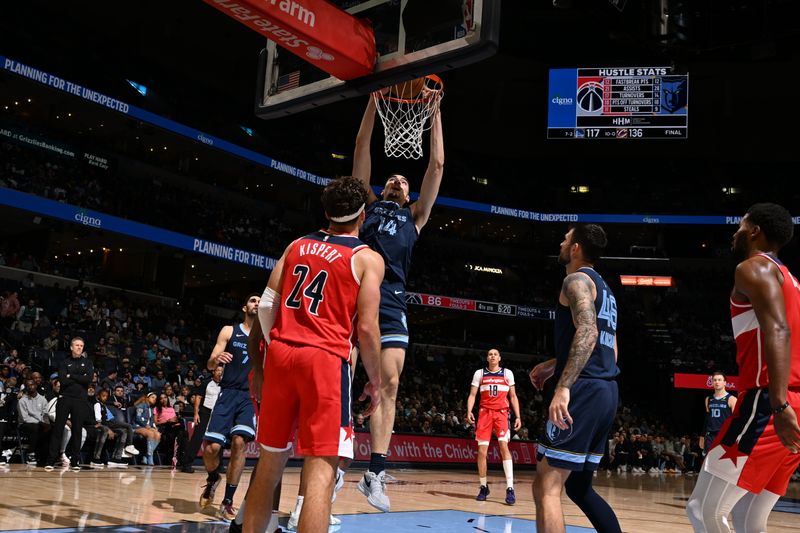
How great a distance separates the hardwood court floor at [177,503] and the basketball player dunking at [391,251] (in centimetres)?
149

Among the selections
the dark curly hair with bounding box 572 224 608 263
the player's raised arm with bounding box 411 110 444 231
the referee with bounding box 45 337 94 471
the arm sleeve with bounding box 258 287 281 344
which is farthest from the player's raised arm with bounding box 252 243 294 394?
the referee with bounding box 45 337 94 471

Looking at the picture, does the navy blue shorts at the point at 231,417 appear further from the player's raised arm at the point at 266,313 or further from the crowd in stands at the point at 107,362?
the crowd in stands at the point at 107,362

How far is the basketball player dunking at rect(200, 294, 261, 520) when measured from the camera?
7500mm

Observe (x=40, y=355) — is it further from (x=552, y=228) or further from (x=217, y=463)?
(x=552, y=228)

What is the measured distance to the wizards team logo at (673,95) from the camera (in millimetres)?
25156

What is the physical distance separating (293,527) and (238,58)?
29.4m

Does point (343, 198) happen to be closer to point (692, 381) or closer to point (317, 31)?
point (317, 31)

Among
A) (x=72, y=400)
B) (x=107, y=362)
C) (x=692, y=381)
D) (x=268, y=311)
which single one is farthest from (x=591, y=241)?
(x=692, y=381)

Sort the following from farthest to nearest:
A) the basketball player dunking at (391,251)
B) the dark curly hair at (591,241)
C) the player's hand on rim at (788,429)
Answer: the basketball player dunking at (391,251) → the dark curly hair at (591,241) → the player's hand on rim at (788,429)

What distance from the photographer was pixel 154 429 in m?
15.1

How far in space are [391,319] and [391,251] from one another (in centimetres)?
56

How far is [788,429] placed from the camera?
361 centimetres

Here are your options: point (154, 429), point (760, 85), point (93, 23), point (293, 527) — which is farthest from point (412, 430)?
point (760, 85)

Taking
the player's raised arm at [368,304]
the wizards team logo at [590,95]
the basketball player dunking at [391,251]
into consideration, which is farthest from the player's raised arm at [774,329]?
the wizards team logo at [590,95]
